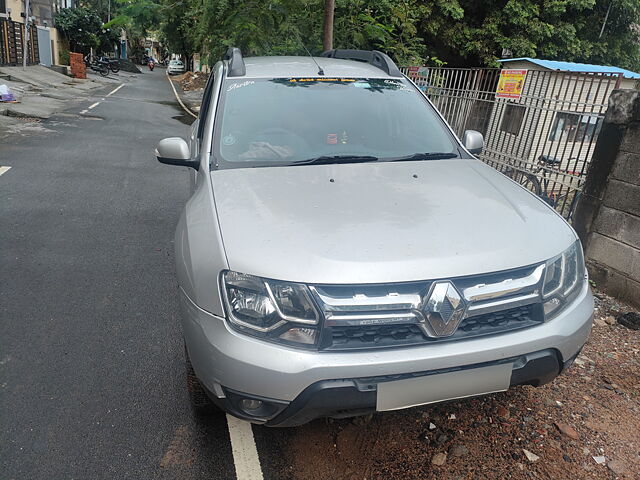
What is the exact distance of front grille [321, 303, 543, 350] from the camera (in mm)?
1853

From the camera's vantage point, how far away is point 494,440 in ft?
8.02

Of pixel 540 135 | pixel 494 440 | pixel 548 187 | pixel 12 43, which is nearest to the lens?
pixel 494 440

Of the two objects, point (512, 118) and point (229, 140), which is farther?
point (512, 118)

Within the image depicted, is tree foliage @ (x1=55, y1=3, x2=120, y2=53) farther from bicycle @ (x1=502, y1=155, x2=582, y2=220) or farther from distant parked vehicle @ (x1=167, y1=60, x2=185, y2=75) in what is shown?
bicycle @ (x1=502, y1=155, x2=582, y2=220)

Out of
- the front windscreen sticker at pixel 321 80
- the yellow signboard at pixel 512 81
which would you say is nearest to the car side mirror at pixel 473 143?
the front windscreen sticker at pixel 321 80

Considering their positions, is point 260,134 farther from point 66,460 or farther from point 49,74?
point 49,74

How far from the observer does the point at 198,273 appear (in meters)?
2.00

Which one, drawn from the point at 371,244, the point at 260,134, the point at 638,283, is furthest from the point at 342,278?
the point at 638,283

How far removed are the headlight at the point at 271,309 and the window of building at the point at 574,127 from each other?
3.81 metres

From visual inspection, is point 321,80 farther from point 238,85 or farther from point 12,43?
point 12,43

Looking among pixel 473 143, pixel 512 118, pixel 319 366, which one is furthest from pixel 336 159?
pixel 512 118

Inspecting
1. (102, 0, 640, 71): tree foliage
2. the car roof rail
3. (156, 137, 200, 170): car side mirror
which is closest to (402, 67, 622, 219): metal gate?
(102, 0, 640, 71): tree foliage

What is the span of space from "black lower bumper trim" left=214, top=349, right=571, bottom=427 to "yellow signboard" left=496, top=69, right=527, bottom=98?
7.20 metres

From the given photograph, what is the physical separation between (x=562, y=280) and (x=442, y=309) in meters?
0.69
